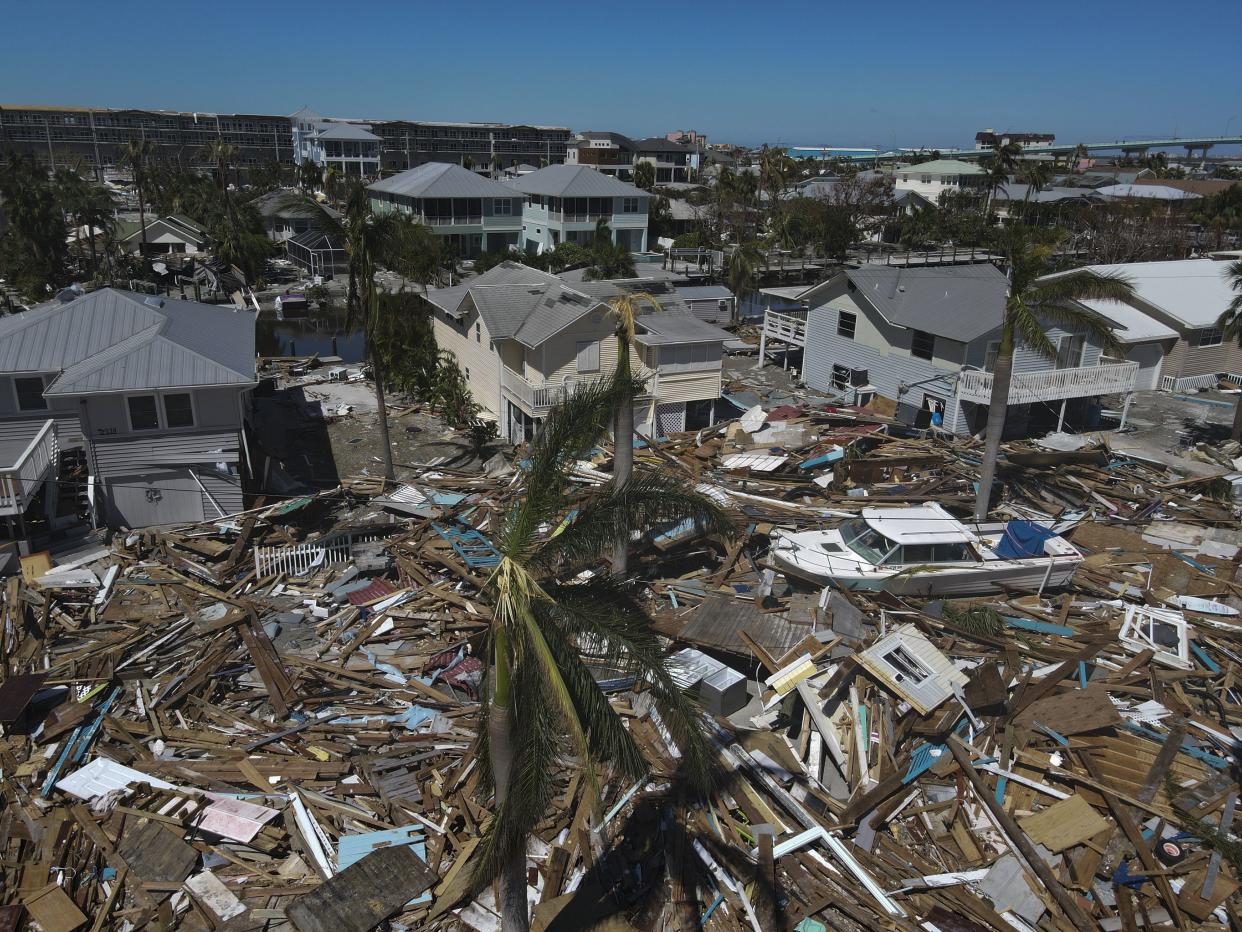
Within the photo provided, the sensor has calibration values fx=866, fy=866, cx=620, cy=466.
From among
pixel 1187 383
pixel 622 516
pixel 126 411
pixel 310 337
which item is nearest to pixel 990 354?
pixel 1187 383

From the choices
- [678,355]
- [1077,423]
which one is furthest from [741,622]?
[1077,423]

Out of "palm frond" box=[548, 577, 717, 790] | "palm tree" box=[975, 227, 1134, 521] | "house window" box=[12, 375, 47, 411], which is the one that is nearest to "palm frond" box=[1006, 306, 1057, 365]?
"palm tree" box=[975, 227, 1134, 521]

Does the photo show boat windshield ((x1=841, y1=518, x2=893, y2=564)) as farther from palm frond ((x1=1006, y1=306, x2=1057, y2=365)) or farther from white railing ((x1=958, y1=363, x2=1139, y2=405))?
white railing ((x1=958, y1=363, x2=1139, y2=405))

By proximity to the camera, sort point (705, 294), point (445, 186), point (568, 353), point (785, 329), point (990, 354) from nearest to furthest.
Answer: point (568, 353), point (990, 354), point (785, 329), point (705, 294), point (445, 186)

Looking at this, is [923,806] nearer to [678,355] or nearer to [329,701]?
[329,701]

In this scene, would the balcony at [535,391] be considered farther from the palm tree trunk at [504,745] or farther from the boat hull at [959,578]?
the palm tree trunk at [504,745]

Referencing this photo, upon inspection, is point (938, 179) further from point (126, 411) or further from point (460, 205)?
point (126, 411)
